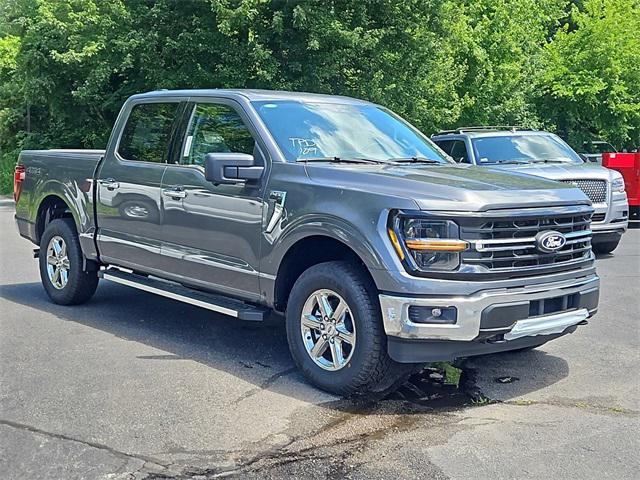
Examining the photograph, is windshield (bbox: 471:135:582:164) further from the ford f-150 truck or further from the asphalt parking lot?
the asphalt parking lot

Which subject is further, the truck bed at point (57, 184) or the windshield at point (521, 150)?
the windshield at point (521, 150)

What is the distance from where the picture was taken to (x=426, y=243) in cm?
482

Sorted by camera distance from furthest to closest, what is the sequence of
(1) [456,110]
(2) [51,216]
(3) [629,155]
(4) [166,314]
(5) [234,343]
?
(1) [456,110] < (3) [629,155] < (2) [51,216] < (4) [166,314] < (5) [234,343]

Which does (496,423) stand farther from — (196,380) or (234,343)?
(234,343)

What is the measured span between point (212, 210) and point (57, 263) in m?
2.62

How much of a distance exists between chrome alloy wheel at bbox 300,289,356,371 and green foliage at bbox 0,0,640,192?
12961 millimetres

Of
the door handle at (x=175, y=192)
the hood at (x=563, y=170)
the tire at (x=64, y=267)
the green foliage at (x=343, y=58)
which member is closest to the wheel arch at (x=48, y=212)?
the tire at (x=64, y=267)

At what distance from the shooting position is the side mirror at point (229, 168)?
560 cm

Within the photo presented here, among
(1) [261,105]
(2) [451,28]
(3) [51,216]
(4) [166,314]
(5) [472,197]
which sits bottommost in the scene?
(4) [166,314]

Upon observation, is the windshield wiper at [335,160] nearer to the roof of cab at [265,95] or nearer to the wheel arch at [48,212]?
the roof of cab at [265,95]

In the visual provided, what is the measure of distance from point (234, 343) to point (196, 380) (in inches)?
43.2

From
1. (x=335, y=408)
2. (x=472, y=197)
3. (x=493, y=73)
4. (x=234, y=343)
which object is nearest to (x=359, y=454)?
(x=335, y=408)

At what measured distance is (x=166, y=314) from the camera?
304 inches

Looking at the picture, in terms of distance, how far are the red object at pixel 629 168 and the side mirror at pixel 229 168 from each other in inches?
431
